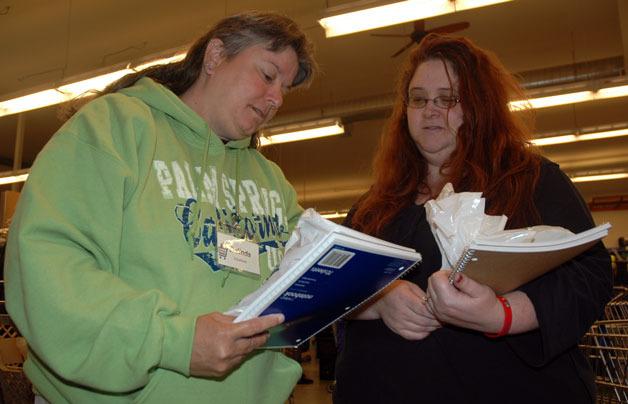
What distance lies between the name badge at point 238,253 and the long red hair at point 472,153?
40cm

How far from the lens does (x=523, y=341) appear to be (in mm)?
1215

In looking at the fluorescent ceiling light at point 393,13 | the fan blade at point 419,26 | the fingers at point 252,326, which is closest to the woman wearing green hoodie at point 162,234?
the fingers at point 252,326

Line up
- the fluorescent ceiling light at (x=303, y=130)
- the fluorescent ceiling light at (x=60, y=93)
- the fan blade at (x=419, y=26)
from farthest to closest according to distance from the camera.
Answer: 1. the fluorescent ceiling light at (x=303, y=130)
2. the fan blade at (x=419, y=26)
3. the fluorescent ceiling light at (x=60, y=93)

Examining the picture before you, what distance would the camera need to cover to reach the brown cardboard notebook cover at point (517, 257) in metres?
0.94

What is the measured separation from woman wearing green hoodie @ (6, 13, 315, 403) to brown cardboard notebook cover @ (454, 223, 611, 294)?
0.42m

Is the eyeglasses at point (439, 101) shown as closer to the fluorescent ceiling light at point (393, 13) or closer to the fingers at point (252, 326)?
the fingers at point (252, 326)

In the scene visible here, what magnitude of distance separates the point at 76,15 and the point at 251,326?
266 inches

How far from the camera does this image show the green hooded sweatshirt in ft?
3.14

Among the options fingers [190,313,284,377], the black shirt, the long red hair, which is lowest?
the black shirt

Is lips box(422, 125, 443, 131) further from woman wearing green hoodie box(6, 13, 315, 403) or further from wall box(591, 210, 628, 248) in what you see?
wall box(591, 210, 628, 248)

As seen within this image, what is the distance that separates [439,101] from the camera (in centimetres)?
161

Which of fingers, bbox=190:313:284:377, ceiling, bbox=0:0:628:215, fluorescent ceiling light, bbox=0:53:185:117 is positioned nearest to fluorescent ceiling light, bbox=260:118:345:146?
ceiling, bbox=0:0:628:215

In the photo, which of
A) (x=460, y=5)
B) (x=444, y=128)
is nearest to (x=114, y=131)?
(x=444, y=128)

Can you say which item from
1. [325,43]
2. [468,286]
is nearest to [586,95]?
[325,43]
